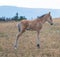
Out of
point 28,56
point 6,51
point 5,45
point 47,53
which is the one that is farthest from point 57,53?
point 5,45

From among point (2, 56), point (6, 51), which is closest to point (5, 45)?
point (6, 51)

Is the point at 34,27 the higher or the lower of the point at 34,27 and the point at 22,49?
the higher

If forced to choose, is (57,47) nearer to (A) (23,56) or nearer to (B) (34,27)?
(B) (34,27)

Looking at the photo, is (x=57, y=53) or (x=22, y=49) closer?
(x=57, y=53)

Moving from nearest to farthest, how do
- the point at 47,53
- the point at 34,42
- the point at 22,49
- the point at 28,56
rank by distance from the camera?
the point at 28,56
the point at 47,53
the point at 22,49
the point at 34,42

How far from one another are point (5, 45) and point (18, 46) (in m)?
0.72

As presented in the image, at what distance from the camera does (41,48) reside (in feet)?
43.1

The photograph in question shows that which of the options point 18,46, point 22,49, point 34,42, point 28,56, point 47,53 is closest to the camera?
point 28,56

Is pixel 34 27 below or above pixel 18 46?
above

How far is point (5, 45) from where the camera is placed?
13602 millimetres

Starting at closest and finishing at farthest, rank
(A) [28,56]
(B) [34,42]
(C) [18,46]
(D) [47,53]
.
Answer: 1. (A) [28,56]
2. (D) [47,53]
3. (C) [18,46]
4. (B) [34,42]

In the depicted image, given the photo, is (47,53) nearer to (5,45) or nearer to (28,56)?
(28,56)

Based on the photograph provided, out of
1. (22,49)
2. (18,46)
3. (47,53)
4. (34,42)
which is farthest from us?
(34,42)

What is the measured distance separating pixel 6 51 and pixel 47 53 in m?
1.88
